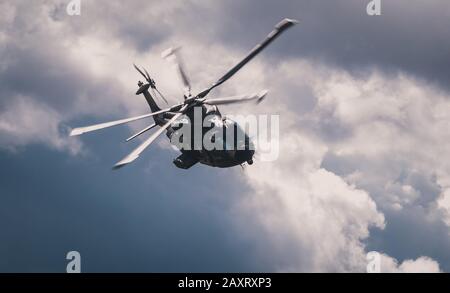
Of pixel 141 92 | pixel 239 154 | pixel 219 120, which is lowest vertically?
pixel 239 154

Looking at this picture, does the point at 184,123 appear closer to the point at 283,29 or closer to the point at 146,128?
the point at 146,128

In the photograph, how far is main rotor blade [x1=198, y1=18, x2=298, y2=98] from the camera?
121ft

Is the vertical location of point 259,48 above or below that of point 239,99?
above

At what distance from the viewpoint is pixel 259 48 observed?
39.3 metres

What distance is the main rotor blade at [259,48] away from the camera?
1455 inches

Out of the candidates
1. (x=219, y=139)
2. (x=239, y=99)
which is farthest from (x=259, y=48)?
(x=219, y=139)

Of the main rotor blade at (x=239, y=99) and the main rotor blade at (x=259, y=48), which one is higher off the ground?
the main rotor blade at (x=259, y=48)

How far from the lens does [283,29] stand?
37375 millimetres

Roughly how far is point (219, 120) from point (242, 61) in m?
7.90

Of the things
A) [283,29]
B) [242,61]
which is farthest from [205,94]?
[283,29]

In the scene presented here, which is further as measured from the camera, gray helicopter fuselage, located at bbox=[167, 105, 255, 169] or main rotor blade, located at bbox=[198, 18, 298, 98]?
gray helicopter fuselage, located at bbox=[167, 105, 255, 169]

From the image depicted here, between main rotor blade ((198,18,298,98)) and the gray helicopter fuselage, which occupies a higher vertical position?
main rotor blade ((198,18,298,98))

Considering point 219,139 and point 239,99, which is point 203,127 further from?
point 239,99
